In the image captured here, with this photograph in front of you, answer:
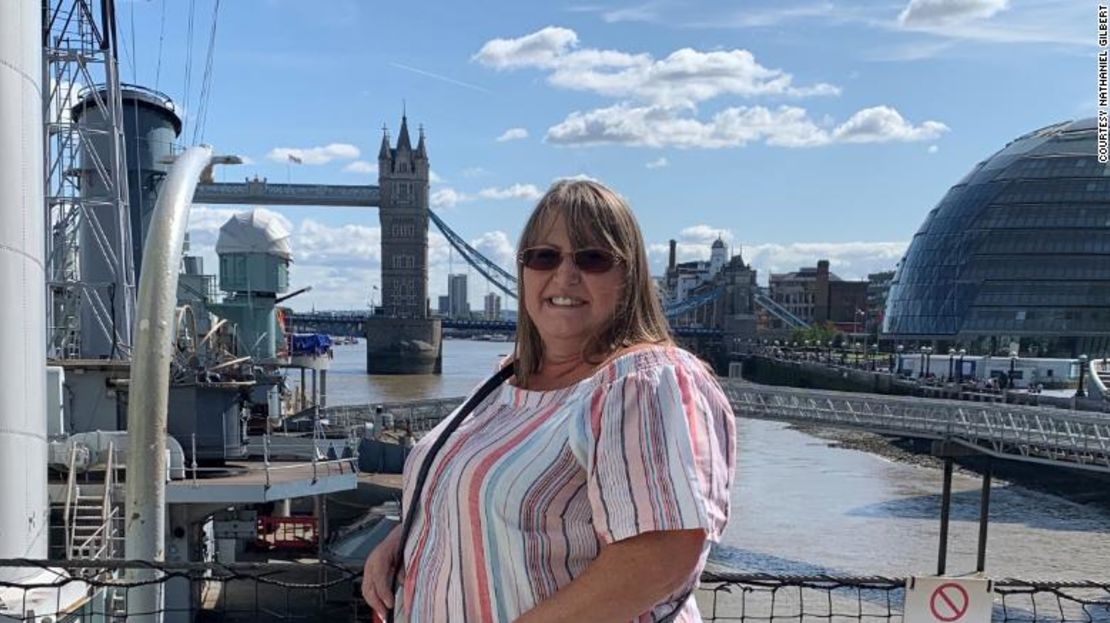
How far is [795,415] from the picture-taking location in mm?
28172

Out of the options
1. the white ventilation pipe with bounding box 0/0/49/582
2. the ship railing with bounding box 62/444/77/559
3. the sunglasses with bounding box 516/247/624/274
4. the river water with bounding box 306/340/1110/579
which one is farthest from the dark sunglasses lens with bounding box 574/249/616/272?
the river water with bounding box 306/340/1110/579

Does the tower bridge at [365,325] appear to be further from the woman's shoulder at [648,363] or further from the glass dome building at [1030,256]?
the woman's shoulder at [648,363]

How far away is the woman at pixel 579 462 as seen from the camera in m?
1.45

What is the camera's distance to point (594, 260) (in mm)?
1682

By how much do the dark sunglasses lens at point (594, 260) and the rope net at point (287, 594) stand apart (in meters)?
1.34

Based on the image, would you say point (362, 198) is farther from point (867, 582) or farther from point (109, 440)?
point (867, 582)

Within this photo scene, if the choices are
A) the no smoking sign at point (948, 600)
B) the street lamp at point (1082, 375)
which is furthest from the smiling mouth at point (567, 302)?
the street lamp at point (1082, 375)

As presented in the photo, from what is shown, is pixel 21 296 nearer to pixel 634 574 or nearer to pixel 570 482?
pixel 570 482

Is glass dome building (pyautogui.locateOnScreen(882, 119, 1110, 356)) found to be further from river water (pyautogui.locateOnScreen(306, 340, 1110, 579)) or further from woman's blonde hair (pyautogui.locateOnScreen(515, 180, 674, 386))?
woman's blonde hair (pyautogui.locateOnScreen(515, 180, 674, 386))

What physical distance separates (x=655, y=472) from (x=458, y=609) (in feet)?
1.55

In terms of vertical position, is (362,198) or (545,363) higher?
(362,198)

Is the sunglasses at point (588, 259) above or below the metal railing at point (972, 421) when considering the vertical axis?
above

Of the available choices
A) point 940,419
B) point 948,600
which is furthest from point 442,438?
point 940,419

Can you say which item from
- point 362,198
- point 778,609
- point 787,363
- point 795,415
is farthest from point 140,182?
point 362,198
